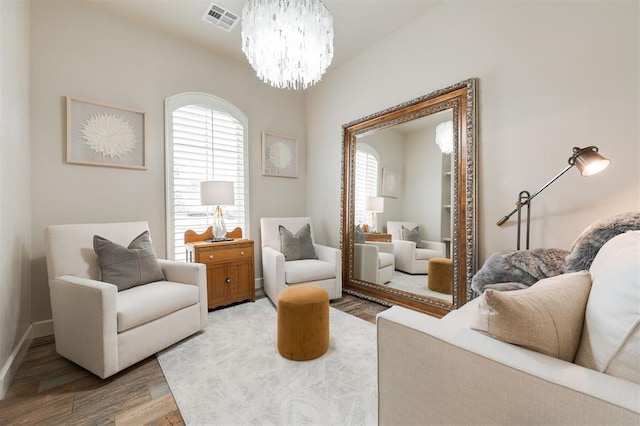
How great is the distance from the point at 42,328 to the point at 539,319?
339 centimetres

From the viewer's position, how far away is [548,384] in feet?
2.16

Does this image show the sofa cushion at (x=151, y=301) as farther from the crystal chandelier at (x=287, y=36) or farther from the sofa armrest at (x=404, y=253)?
the sofa armrest at (x=404, y=253)

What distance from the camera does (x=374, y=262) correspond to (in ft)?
10.3

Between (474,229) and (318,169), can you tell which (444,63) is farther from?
(318,169)

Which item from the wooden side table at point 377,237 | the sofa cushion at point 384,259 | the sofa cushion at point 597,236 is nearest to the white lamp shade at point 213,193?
the wooden side table at point 377,237

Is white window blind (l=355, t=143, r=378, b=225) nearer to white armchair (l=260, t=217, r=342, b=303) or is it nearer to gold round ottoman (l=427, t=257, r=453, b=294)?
white armchair (l=260, t=217, r=342, b=303)

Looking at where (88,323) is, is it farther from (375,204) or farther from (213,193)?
(375,204)

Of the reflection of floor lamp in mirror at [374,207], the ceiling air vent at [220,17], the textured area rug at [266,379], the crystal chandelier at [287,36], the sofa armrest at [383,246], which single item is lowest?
the textured area rug at [266,379]

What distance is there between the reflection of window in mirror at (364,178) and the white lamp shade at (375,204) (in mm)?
48

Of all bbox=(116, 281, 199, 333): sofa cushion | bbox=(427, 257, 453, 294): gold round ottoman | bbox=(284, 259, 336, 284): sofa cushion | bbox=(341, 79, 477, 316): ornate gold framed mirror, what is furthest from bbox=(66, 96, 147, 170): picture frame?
bbox=(427, 257, 453, 294): gold round ottoman

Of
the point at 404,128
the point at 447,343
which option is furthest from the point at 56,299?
the point at 404,128

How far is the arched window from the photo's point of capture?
9.71 feet

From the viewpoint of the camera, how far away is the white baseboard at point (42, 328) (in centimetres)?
223

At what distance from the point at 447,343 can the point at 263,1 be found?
2.26 metres
